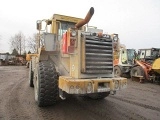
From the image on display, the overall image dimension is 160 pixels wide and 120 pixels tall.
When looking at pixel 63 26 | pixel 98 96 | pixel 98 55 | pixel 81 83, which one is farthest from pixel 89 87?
pixel 63 26

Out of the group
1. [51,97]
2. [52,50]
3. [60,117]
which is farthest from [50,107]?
[52,50]

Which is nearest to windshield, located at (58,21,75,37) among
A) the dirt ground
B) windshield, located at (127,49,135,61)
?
the dirt ground

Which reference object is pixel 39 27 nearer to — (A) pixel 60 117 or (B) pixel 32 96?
(B) pixel 32 96

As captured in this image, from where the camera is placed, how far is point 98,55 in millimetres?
5711

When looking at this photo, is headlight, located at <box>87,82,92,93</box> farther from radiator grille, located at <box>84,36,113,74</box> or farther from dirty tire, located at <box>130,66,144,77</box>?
dirty tire, located at <box>130,66,144,77</box>

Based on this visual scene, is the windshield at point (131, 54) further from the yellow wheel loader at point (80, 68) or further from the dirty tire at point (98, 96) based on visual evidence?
the yellow wheel loader at point (80, 68)

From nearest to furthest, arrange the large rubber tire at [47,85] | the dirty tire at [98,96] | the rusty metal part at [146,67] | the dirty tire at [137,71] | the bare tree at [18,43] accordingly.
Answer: the large rubber tire at [47,85] < the dirty tire at [98,96] < the rusty metal part at [146,67] < the dirty tire at [137,71] < the bare tree at [18,43]

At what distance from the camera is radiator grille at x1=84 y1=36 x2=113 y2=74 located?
555cm

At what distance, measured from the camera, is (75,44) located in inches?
217

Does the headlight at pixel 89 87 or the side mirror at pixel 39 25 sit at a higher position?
the side mirror at pixel 39 25

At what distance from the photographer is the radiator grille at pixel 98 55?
5555 mm

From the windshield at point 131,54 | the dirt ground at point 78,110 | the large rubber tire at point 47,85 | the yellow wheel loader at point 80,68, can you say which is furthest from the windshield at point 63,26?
the windshield at point 131,54

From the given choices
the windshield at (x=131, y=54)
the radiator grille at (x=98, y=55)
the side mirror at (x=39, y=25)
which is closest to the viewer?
the radiator grille at (x=98, y=55)

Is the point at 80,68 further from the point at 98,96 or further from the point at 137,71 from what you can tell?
the point at 137,71
